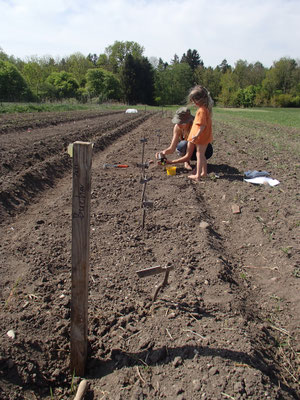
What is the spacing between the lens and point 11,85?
44531 mm

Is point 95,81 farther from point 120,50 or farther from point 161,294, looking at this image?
point 161,294

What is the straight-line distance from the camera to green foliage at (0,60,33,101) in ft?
139

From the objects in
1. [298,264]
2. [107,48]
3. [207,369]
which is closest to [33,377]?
[207,369]

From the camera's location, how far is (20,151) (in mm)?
7336

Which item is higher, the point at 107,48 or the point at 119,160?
the point at 107,48

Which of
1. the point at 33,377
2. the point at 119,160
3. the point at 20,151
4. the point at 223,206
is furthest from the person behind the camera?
the point at 119,160

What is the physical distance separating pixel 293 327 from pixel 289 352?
273 millimetres

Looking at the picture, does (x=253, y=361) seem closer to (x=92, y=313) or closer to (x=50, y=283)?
(x=92, y=313)

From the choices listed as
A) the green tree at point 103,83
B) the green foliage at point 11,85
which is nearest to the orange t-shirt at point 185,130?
the green foliage at point 11,85

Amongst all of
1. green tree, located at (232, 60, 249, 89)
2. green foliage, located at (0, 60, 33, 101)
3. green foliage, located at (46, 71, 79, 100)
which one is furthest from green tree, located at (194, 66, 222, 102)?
green foliage, located at (0, 60, 33, 101)

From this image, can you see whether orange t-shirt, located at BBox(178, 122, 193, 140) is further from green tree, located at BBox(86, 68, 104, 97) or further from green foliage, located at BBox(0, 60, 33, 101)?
green tree, located at BBox(86, 68, 104, 97)

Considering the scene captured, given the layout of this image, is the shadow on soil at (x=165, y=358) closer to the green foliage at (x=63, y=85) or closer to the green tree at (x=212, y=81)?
the green foliage at (x=63, y=85)

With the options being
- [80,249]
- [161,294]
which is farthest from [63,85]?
[80,249]

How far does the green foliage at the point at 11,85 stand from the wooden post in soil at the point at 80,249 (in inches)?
1755
